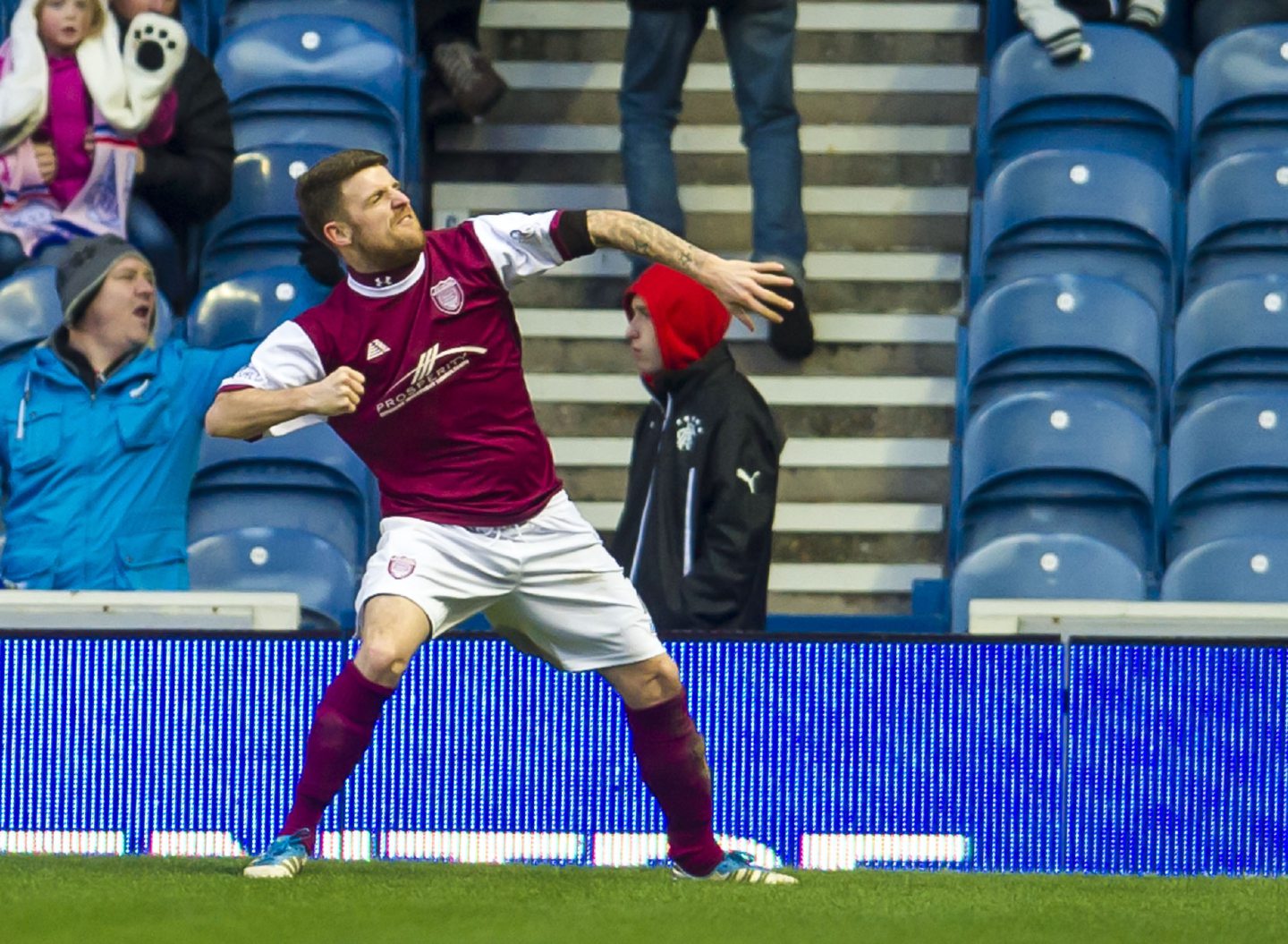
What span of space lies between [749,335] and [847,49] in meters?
1.55

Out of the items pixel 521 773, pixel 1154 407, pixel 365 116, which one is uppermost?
pixel 365 116

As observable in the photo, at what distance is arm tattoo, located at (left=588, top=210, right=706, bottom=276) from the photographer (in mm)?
5012

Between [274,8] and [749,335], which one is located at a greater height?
[274,8]

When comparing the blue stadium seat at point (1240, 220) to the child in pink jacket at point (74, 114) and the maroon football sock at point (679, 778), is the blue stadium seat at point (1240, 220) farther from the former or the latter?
the maroon football sock at point (679, 778)

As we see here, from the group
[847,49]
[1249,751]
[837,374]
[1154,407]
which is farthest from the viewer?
[847,49]

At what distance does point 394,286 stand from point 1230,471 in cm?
400

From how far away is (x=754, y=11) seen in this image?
8.67 metres

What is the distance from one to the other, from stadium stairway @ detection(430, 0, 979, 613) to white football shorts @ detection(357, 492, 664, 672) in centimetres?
358

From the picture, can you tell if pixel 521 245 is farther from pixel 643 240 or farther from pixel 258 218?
pixel 258 218

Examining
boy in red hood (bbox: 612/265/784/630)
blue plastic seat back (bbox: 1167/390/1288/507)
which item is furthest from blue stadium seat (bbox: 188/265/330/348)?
blue plastic seat back (bbox: 1167/390/1288/507)

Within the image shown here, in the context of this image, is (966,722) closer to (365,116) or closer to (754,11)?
(754,11)

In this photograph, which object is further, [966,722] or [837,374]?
[837,374]

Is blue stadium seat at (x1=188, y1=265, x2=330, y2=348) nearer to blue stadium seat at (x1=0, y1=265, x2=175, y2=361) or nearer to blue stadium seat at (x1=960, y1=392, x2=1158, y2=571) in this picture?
blue stadium seat at (x1=0, y1=265, x2=175, y2=361)

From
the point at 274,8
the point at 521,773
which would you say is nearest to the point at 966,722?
the point at 521,773
